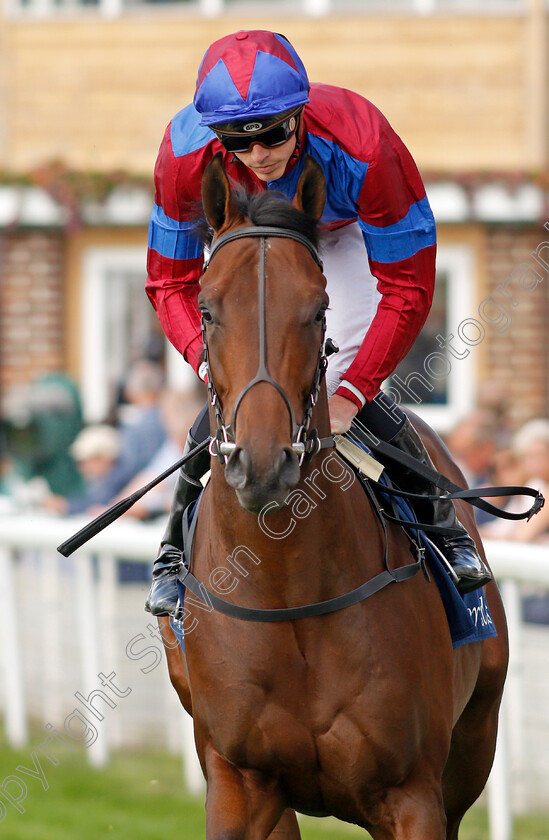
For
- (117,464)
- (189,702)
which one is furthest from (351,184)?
(117,464)

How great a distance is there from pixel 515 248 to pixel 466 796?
7.30 meters

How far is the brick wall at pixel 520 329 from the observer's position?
1070 centimetres

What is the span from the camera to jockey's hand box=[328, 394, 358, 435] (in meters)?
3.21

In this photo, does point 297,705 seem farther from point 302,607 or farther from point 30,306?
point 30,306

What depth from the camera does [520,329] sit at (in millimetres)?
10742

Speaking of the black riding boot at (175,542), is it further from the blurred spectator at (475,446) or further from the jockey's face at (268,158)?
the blurred spectator at (475,446)

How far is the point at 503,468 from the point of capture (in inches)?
272

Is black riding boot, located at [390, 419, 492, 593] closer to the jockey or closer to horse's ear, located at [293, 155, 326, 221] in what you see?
the jockey

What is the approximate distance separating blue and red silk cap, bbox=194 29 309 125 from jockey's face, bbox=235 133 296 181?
12cm

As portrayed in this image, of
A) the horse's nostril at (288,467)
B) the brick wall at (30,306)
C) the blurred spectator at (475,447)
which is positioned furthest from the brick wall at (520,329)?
the horse's nostril at (288,467)

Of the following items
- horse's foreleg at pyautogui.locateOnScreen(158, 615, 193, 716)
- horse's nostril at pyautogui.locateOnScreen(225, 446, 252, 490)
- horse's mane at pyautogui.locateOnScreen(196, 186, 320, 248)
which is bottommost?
horse's foreleg at pyautogui.locateOnScreen(158, 615, 193, 716)

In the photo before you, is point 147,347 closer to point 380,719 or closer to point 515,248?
point 515,248

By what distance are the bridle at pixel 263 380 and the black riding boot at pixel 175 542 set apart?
0.75 m

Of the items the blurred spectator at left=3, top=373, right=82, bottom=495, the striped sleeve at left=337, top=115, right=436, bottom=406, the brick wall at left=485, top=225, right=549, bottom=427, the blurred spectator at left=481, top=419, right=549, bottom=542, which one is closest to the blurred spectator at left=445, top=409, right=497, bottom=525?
the blurred spectator at left=481, top=419, right=549, bottom=542
